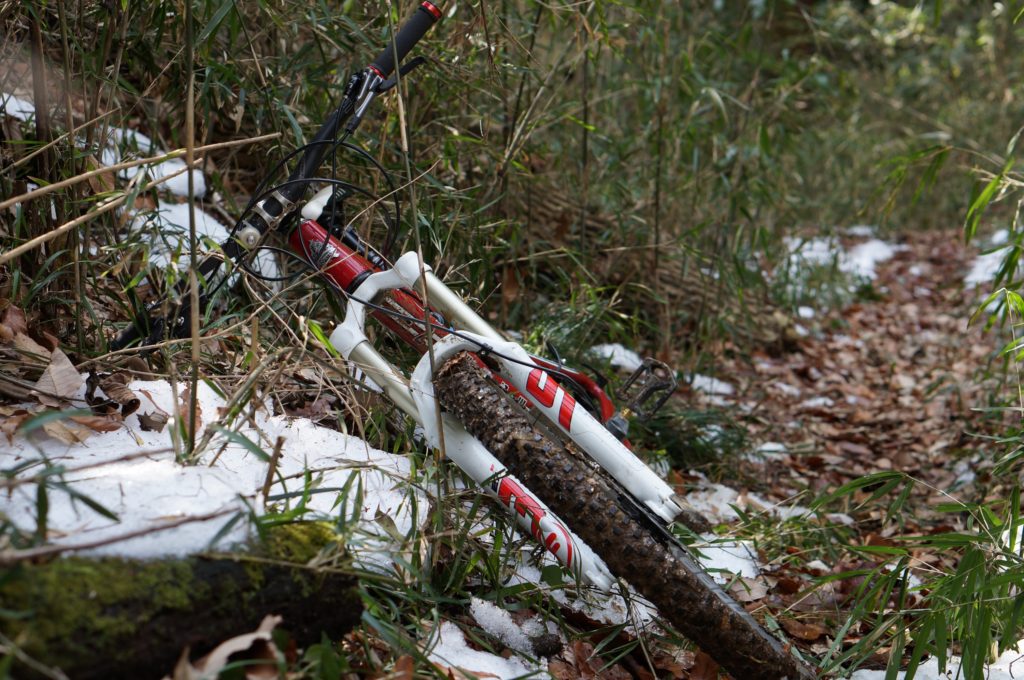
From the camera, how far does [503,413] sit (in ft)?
6.31

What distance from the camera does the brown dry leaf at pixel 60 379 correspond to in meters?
1.97

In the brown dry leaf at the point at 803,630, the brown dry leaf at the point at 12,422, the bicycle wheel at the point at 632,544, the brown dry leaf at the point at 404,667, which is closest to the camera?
the brown dry leaf at the point at 404,667

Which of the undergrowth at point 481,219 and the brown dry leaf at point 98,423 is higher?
the undergrowth at point 481,219

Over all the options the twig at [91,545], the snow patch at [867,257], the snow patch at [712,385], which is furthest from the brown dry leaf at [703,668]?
the snow patch at [867,257]

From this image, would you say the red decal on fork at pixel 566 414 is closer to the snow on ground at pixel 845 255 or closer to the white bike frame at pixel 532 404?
the white bike frame at pixel 532 404

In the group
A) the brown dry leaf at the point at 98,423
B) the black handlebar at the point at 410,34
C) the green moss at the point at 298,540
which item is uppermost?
the black handlebar at the point at 410,34

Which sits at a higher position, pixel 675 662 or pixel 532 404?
pixel 532 404

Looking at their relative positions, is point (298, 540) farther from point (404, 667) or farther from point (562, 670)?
point (562, 670)

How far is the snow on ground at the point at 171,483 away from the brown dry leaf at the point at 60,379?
14cm

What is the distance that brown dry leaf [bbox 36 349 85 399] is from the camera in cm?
197

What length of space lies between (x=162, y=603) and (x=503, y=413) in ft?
2.73

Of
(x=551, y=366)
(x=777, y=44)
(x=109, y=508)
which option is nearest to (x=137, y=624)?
(x=109, y=508)

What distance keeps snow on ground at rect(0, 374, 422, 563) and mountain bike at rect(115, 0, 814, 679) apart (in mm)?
188

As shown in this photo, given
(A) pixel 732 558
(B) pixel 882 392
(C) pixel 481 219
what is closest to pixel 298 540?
(A) pixel 732 558
